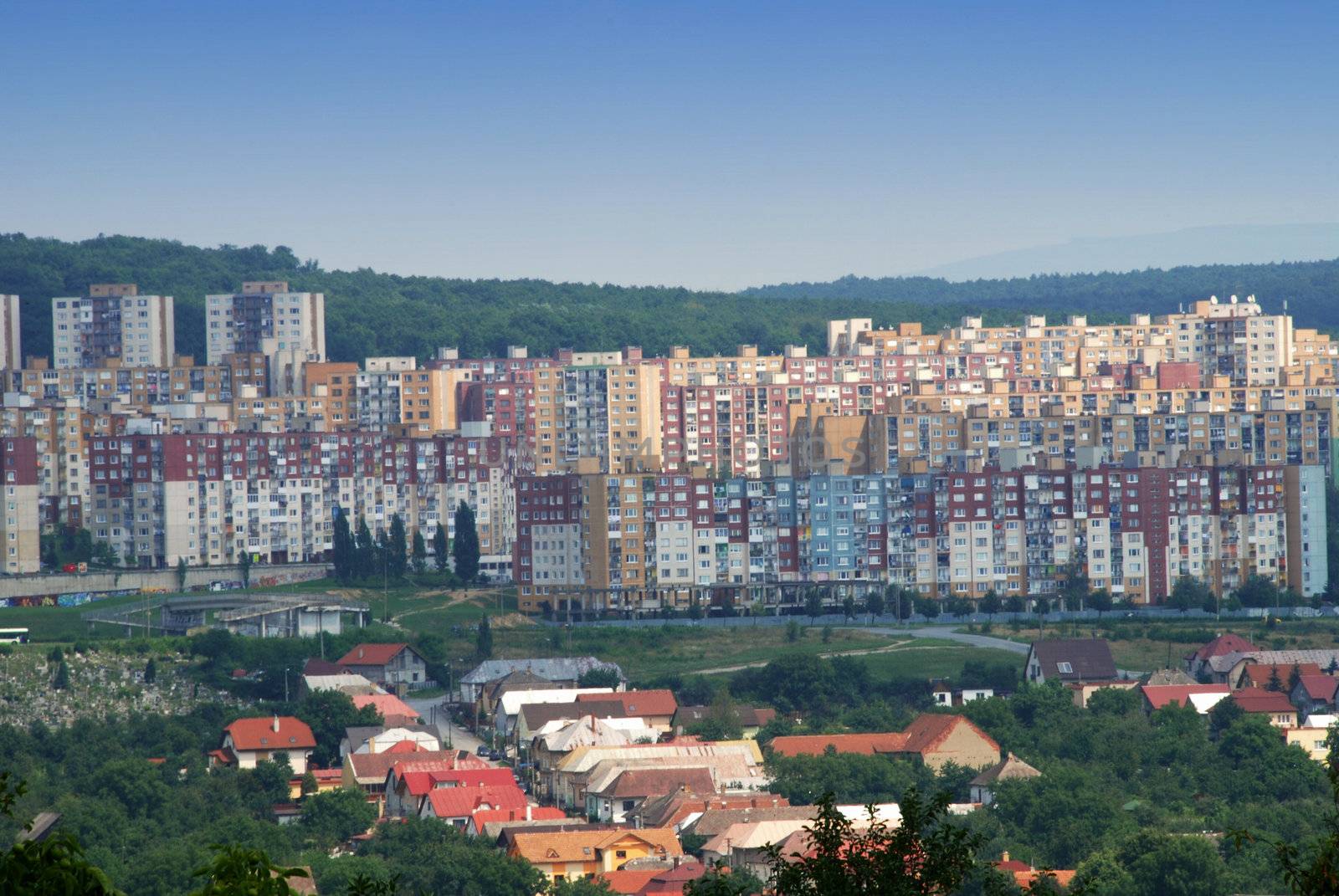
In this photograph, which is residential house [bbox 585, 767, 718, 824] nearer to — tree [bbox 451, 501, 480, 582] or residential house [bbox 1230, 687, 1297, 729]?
residential house [bbox 1230, 687, 1297, 729]

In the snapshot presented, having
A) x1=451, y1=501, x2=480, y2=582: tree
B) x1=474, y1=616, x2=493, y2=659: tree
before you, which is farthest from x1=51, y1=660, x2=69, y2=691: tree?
x1=451, y1=501, x2=480, y2=582: tree

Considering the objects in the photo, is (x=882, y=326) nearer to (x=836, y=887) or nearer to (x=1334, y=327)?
(x=1334, y=327)

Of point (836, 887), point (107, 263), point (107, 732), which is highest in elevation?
point (107, 263)

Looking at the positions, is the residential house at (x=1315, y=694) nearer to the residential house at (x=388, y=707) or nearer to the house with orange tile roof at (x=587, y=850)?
the residential house at (x=388, y=707)

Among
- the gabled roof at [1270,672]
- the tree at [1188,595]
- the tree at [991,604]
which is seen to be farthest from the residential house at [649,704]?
the tree at [1188,595]

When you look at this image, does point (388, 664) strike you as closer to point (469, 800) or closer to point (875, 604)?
point (875, 604)

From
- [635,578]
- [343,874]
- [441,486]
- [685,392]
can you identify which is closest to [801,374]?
[685,392]

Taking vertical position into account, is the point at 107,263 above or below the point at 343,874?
above

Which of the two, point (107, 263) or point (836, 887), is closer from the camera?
point (836, 887)

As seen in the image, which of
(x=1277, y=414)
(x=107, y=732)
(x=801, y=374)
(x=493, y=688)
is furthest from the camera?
(x=801, y=374)
